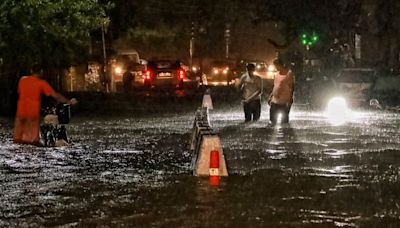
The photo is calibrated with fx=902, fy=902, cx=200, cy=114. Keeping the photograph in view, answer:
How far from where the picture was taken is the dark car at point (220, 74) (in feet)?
189

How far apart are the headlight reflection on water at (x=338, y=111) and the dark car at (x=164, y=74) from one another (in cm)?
1116

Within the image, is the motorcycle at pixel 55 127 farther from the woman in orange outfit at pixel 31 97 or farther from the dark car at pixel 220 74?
the dark car at pixel 220 74

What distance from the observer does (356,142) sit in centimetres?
1909

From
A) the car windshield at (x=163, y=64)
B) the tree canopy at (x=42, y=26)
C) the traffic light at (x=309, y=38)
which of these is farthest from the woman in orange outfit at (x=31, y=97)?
the traffic light at (x=309, y=38)

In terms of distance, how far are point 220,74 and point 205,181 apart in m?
45.7

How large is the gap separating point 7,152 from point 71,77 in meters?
29.5

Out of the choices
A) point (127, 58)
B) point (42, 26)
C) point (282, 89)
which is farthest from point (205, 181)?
point (127, 58)

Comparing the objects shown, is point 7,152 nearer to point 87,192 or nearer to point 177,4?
point 87,192

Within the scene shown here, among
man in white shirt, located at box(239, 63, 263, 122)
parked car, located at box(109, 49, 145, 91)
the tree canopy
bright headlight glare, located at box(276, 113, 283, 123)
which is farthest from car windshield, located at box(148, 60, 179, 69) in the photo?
man in white shirt, located at box(239, 63, 263, 122)

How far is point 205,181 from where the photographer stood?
1323 cm

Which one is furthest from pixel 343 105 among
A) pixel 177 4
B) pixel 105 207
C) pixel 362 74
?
pixel 177 4

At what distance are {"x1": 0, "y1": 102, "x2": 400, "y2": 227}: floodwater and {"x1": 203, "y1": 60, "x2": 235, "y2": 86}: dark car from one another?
35.2m

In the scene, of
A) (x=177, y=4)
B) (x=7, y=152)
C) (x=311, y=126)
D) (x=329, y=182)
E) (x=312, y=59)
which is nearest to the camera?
(x=329, y=182)

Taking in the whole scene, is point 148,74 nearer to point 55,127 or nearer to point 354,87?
point 354,87
